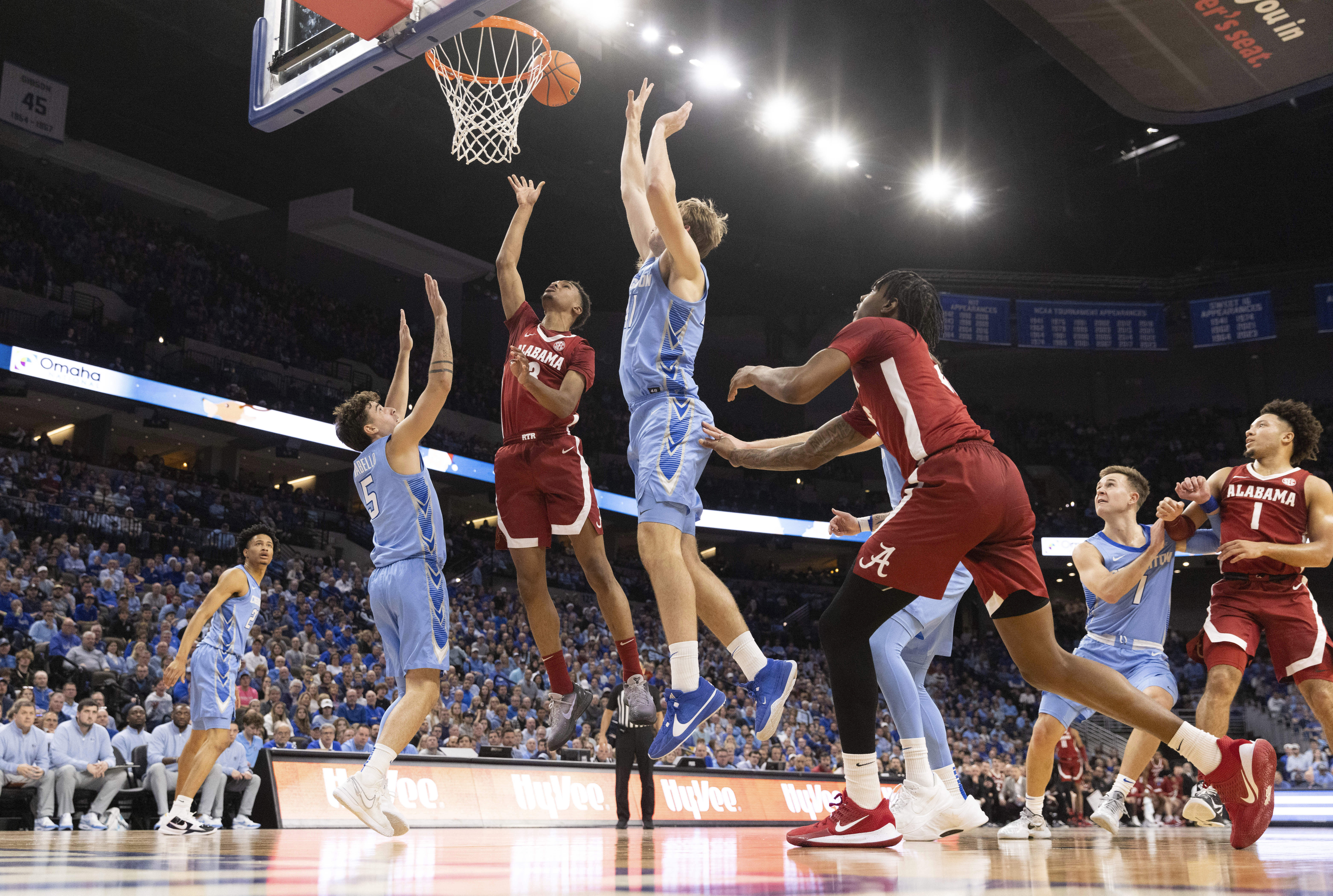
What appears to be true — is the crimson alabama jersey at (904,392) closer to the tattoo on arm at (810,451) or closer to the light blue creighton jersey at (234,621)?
the tattoo on arm at (810,451)

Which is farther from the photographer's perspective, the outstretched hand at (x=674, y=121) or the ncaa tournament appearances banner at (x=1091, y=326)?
the ncaa tournament appearances banner at (x=1091, y=326)

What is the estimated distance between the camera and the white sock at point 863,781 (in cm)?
387

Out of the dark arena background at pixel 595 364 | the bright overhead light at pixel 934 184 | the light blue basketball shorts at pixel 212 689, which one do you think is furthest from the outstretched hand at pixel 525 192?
the bright overhead light at pixel 934 184

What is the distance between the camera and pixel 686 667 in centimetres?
473

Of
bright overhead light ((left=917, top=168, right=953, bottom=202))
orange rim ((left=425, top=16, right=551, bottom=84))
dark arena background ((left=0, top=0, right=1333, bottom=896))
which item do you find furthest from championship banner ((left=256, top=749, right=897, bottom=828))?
bright overhead light ((left=917, top=168, right=953, bottom=202))

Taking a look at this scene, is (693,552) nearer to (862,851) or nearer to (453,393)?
(862,851)

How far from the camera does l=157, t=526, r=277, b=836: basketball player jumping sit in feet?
24.7

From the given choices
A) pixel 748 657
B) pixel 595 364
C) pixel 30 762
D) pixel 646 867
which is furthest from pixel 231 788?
pixel 646 867

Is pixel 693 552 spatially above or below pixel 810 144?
below

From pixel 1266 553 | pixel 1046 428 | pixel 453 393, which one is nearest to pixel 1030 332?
pixel 1046 428

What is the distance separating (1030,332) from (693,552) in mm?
22891

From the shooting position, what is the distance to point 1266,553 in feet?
16.6

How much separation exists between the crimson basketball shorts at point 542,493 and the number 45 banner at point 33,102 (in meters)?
20.4

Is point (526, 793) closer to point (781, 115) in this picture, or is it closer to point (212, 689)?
point (212, 689)
